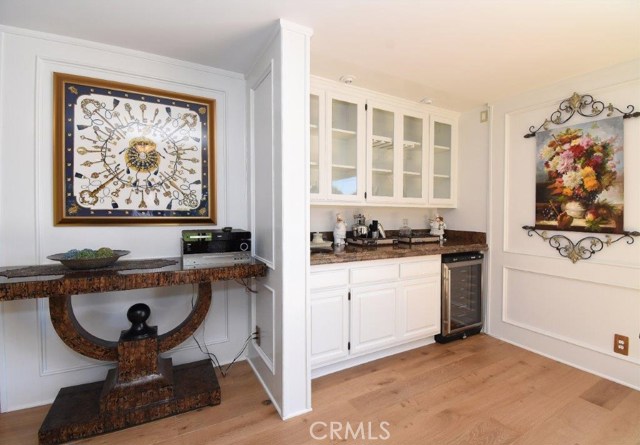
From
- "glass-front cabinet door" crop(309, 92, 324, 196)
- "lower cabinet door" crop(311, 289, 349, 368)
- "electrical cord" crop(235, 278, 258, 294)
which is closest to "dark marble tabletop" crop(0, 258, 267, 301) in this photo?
"electrical cord" crop(235, 278, 258, 294)

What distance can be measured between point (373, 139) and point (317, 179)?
2.34 feet

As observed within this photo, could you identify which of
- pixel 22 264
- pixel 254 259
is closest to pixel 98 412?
pixel 22 264

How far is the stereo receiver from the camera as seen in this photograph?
188 centimetres

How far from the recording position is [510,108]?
288 cm

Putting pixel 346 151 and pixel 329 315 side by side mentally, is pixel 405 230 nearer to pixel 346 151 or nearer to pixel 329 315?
pixel 346 151

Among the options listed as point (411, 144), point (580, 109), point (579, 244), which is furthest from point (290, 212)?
point (580, 109)

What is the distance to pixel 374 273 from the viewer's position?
7.97ft

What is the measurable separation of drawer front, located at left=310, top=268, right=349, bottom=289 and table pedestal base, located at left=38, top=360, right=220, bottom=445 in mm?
944

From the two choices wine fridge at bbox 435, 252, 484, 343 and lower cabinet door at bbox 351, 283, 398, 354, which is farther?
wine fridge at bbox 435, 252, 484, 343

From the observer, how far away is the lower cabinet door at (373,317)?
7.73 ft

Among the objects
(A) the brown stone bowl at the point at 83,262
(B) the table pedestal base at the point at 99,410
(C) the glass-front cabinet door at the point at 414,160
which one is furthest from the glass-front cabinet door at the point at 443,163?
(A) the brown stone bowl at the point at 83,262

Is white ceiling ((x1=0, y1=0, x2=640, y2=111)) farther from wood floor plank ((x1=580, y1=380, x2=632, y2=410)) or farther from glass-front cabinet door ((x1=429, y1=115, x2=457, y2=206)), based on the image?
wood floor plank ((x1=580, y1=380, x2=632, y2=410))

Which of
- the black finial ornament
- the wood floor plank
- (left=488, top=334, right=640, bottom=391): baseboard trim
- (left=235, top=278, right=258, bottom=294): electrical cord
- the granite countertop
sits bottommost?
the wood floor plank

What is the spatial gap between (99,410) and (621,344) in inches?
140
